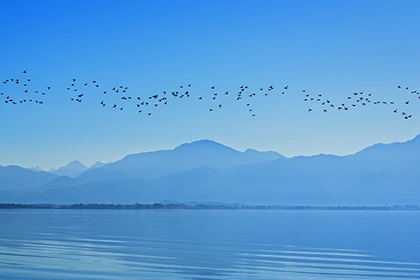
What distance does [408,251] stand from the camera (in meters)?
51.8

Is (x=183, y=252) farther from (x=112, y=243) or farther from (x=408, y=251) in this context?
(x=408, y=251)

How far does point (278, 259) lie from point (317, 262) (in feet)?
10.7

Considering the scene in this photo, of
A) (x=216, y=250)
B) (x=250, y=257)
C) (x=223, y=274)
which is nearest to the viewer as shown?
(x=223, y=274)

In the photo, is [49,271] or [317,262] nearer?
[49,271]

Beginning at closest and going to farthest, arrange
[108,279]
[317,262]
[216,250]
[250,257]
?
[108,279], [317,262], [250,257], [216,250]

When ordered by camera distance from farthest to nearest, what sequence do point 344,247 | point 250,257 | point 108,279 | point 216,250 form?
point 344,247 < point 216,250 < point 250,257 < point 108,279

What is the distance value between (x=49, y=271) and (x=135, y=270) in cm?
566

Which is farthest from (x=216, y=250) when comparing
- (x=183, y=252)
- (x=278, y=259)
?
(x=278, y=259)

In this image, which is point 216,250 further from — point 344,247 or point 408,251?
point 408,251

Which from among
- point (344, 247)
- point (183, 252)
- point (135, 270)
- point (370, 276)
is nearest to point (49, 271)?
point (135, 270)

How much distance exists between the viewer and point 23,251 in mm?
46625

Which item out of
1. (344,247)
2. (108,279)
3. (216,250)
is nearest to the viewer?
(108,279)

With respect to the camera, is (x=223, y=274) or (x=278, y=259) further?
(x=278, y=259)

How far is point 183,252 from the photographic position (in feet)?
159
